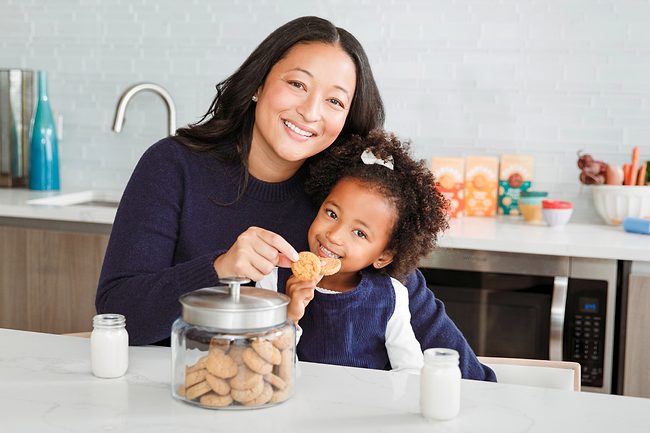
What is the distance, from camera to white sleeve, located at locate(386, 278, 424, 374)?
6.84ft

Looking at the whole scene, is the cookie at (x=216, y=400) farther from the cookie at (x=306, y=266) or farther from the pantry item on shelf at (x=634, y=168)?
the pantry item on shelf at (x=634, y=168)

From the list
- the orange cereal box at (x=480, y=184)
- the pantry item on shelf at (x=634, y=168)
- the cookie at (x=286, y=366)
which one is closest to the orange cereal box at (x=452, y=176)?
the orange cereal box at (x=480, y=184)

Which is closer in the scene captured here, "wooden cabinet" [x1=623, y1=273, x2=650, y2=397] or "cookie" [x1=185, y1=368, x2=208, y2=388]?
"cookie" [x1=185, y1=368, x2=208, y2=388]

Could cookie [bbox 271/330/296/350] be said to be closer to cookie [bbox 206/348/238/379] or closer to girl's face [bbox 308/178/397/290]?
cookie [bbox 206/348/238/379]

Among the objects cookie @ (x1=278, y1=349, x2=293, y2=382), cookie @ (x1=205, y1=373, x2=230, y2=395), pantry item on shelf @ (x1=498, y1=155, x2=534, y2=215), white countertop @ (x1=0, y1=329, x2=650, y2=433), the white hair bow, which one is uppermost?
the white hair bow

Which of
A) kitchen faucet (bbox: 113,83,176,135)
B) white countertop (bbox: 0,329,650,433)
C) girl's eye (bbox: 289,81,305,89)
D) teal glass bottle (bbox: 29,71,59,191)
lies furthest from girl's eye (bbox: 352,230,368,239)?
teal glass bottle (bbox: 29,71,59,191)

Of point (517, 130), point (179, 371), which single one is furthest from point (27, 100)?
point (179, 371)

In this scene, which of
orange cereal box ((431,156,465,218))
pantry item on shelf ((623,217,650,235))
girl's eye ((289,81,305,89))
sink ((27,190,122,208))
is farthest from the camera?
sink ((27,190,122,208))

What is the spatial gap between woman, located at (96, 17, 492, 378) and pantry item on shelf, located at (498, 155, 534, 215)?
59.9 inches

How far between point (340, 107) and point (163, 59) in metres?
2.22

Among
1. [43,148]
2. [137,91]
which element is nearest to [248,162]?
[137,91]

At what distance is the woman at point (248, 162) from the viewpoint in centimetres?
215

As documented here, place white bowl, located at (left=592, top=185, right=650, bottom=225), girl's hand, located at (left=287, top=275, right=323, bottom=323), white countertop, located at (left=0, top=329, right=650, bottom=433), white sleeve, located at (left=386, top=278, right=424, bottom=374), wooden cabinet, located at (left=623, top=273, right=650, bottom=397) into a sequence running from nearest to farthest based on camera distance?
1. white countertop, located at (left=0, top=329, right=650, bottom=433)
2. girl's hand, located at (left=287, top=275, right=323, bottom=323)
3. white sleeve, located at (left=386, top=278, right=424, bottom=374)
4. wooden cabinet, located at (left=623, top=273, right=650, bottom=397)
5. white bowl, located at (left=592, top=185, right=650, bottom=225)

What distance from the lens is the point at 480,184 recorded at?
12.7ft
